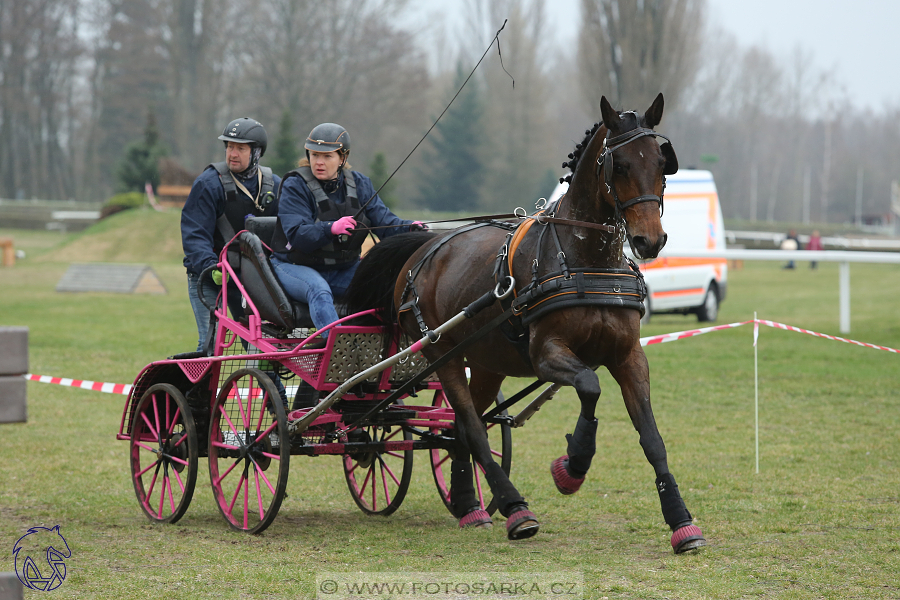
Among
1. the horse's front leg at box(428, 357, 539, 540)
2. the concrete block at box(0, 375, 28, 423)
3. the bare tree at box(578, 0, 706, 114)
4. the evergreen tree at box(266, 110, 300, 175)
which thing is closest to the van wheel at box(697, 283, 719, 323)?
the concrete block at box(0, 375, 28, 423)

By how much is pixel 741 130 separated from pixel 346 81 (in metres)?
41.3

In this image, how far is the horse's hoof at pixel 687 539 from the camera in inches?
166

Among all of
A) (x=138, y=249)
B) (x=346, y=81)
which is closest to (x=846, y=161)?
(x=346, y=81)

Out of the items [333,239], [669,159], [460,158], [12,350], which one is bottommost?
[12,350]

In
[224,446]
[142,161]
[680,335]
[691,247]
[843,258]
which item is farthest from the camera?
[142,161]

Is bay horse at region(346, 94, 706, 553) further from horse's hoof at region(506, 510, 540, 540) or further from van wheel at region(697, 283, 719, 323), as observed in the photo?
van wheel at region(697, 283, 719, 323)

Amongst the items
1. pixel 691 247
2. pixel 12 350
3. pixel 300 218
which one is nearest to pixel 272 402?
pixel 300 218

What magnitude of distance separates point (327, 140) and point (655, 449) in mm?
2564

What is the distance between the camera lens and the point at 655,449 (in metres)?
4.30

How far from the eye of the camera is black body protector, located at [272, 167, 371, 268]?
18.5ft

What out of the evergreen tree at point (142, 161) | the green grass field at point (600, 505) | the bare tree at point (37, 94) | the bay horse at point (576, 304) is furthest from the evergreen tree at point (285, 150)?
the bay horse at point (576, 304)

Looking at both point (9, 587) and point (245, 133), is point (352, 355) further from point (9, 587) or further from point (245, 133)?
point (9, 587)

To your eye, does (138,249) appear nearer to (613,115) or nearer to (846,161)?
(613,115)

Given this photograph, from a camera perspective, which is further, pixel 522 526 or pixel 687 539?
pixel 522 526
